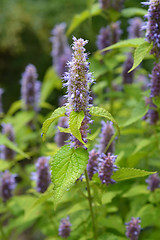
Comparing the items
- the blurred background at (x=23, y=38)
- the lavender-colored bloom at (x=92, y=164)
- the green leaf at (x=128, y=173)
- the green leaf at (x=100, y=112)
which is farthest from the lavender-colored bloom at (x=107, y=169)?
the blurred background at (x=23, y=38)

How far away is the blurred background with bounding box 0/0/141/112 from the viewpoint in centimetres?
506

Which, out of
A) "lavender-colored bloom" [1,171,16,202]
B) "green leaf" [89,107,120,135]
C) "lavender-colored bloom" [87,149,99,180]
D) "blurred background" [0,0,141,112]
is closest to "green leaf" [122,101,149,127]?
"lavender-colored bloom" [87,149,99,180]

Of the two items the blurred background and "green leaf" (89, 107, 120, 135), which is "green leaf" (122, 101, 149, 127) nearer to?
"green leaf" (89, 107, 120, 135)

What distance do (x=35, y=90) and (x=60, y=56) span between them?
563mm

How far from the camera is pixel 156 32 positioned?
4.80 ft

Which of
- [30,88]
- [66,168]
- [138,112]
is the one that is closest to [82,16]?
[30,88]

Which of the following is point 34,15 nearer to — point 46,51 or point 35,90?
point 46,51

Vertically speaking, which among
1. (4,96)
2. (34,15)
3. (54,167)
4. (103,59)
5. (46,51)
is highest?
(34,15)

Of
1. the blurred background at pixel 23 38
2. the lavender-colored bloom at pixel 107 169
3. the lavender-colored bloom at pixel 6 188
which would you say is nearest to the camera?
the lavender-colored bloom at pixel 107 169

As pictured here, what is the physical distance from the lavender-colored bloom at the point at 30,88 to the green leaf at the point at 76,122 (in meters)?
1.61

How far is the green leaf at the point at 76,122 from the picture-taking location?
1093mm

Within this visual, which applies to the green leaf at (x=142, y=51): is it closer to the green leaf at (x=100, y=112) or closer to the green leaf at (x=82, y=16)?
the green leaf at (x=100, y=112)

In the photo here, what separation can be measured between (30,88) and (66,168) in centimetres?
174

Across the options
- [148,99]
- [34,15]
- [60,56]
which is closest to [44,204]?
[148,99]
